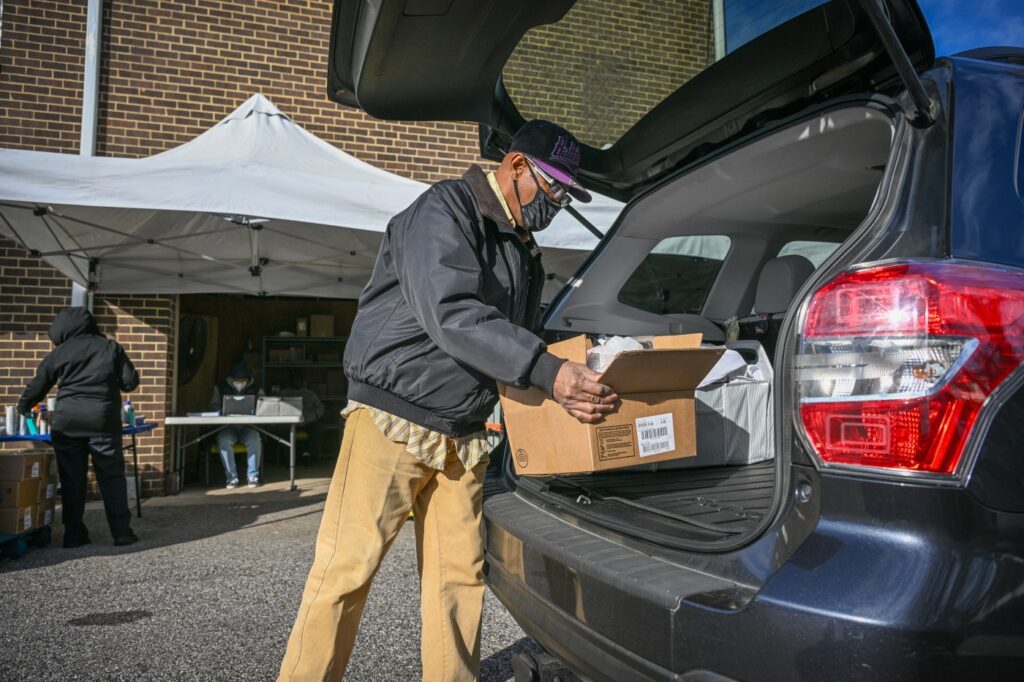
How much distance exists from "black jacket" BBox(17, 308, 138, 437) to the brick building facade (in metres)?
1.78

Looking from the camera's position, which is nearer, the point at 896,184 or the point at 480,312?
the point at 896,184

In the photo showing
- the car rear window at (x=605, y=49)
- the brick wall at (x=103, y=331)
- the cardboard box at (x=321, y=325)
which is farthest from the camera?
the cardboard box at (x=321, y=325)

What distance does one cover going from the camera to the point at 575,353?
2090 millimetres

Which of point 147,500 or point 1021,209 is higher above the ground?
point 1021,209

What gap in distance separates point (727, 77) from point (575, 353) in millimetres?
1031

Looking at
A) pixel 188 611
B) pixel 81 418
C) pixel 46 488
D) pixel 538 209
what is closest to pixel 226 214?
pixel 81 418

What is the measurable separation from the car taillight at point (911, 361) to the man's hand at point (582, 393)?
560 mm

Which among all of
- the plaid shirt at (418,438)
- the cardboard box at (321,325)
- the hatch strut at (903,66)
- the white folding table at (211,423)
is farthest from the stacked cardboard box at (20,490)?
the cardboard box at (321,325)

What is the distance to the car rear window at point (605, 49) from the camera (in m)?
2.65

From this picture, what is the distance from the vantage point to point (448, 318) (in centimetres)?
195

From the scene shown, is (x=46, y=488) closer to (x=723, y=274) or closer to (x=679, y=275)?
(x=679, y=275)

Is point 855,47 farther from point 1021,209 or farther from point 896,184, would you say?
point 1021,209

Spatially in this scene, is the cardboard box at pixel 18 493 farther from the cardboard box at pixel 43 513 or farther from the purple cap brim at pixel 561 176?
the purple cap brim at pixel 561 176

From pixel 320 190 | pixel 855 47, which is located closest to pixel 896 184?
pixel 855 47
